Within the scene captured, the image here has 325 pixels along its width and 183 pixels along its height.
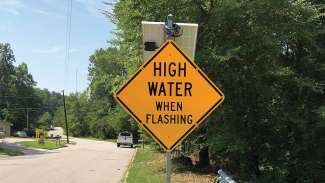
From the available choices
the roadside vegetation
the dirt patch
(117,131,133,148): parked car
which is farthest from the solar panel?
(117,131,133,148): parked car

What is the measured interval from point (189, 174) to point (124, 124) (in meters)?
55.9

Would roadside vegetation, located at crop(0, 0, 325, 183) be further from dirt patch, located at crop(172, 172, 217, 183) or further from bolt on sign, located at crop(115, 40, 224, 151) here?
bolt on sign, located at crop(115, 40, 224, 151)

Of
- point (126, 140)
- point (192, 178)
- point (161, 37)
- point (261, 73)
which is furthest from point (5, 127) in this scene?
point (161, 37)

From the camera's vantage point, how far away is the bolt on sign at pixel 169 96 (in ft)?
20.0

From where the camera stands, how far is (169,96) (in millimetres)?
6137

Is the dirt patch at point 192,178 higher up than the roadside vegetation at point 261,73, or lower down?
lower down

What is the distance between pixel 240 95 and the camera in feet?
49.8

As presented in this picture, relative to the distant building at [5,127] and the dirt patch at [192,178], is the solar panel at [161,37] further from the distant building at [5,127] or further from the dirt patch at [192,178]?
the distant building at [5,127]

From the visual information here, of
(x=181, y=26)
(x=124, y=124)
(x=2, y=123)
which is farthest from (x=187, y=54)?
(x=2, y=123)

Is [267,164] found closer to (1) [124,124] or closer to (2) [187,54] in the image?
(2) [187,54]

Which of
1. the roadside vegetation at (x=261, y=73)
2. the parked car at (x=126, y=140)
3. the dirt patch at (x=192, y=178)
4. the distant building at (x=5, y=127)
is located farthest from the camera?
the distant building at (x=5, y=127)

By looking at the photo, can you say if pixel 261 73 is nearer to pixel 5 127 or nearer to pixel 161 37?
pixel 161 37

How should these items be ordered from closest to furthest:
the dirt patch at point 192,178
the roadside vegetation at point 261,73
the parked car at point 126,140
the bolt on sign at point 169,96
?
the bolt on sign at point 169,96, the roadside vegetation at point 261,73, the dirt patch at point 192,178, the parked car at point 126,140

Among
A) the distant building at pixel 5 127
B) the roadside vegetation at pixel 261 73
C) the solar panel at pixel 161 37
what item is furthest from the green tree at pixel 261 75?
the distant building at pixel 5 127
